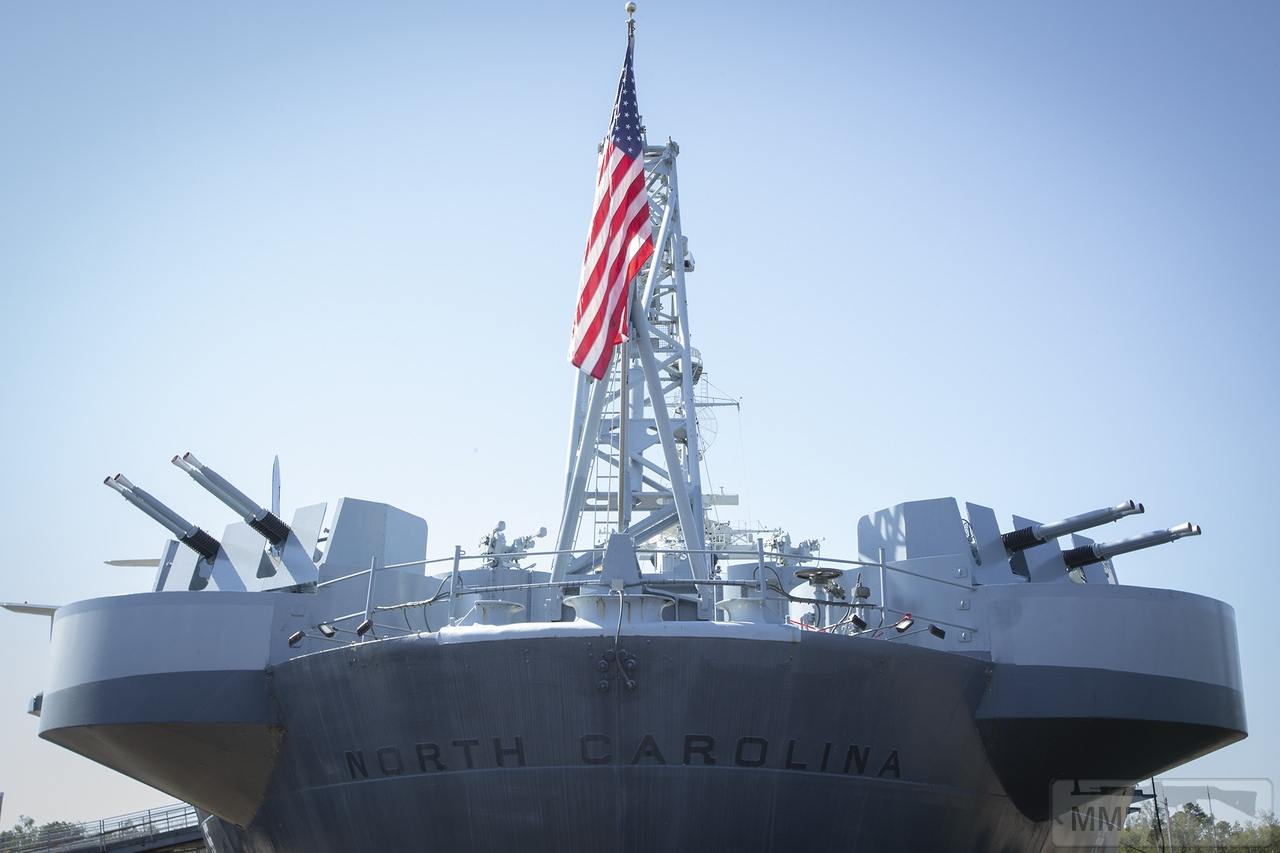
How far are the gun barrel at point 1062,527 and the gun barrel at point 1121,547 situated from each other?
2.49ft

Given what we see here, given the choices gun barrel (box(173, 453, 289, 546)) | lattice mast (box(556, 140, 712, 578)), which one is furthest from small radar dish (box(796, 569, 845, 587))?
gun barrel (box(173, 453, 289, 546))

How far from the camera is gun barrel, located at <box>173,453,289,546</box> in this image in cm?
1772

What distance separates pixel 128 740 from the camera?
1516cm

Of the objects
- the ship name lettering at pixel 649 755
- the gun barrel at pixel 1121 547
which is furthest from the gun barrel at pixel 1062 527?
the ship name lettering at pixel 649 755

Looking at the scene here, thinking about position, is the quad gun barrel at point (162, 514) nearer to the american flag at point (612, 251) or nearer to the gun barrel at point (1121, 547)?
the american flag at point (612, 251)

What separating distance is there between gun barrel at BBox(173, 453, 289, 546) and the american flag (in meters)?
5.59

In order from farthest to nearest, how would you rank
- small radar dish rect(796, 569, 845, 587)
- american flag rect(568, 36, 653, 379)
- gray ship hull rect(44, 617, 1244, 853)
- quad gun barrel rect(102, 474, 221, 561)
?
quad gun barrel rect(102, 474, 221, 561), american flag rect(568, 36, 653, 379), small radar dish rect(796, 569, 845, 587), gray ship hull rect(44, 617, 1244, 853)

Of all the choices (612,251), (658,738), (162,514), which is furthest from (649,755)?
(162,514)

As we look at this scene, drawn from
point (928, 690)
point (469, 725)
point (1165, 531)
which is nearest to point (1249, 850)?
point (1165, 531)

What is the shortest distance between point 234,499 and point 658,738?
8.66 m

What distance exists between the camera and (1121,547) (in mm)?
17797

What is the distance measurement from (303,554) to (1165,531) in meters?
Answer: 13.3

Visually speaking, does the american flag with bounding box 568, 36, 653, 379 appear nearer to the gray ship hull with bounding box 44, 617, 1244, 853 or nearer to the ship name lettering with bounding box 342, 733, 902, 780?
the gray ship hull with bounding box 44, 617, 1244, 853

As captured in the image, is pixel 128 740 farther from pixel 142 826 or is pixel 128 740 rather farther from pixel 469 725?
pixel 142 826
